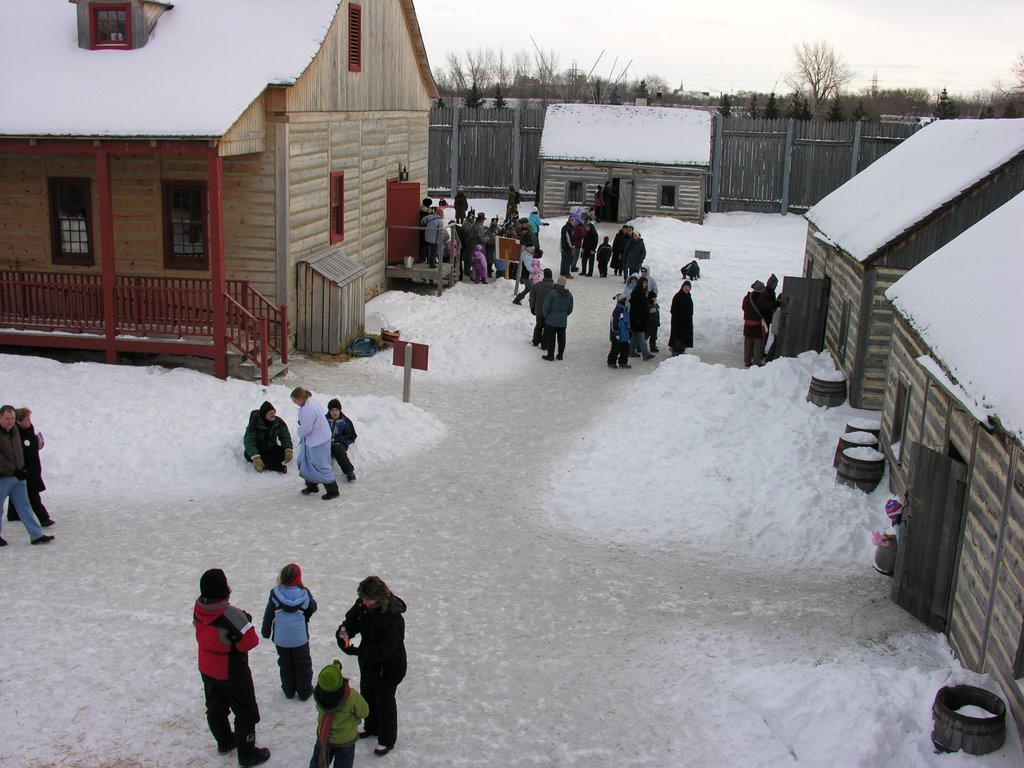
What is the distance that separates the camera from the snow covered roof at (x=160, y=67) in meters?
15.3

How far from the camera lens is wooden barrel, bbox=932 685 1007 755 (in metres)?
6.98

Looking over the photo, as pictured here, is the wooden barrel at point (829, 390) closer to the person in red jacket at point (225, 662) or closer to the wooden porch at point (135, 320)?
the wooden porch at point (135, 320)

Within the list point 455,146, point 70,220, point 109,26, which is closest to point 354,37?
point 109,26

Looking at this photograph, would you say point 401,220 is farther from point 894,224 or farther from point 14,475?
point 14,475

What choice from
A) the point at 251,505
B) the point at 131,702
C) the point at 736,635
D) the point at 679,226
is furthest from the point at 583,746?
the point at 679,226

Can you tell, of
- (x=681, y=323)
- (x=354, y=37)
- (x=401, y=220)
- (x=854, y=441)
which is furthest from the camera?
(x=401, y=220)

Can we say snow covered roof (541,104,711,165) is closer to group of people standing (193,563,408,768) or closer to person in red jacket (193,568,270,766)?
group of people standing (193,563,408,768)

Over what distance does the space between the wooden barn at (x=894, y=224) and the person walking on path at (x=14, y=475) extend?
36.0ft

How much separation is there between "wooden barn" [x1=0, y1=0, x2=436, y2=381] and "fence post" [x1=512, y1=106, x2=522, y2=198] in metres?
19.4

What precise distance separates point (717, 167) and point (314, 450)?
29366 millimetres

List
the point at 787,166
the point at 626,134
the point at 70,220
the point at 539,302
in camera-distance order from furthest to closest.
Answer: the point at 787,166 → the point at 626,134 → the point at 539,302 → the point at 70,220

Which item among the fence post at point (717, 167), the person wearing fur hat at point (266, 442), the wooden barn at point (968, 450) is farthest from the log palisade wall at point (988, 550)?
the fence post at point (717, 167)

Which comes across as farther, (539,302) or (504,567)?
(539,302)

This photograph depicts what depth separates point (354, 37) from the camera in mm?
21078
